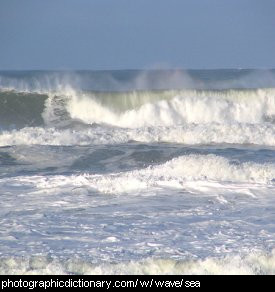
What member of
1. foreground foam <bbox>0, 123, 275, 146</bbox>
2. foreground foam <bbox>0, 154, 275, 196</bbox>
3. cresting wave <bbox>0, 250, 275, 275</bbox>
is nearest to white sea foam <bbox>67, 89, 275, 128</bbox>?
foreground foam <bbox>0, 123, 275, 146</bbox>

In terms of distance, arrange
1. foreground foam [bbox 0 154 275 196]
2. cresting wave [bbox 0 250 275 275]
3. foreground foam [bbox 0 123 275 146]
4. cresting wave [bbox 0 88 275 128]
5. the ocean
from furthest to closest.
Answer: cresting wave [bbox 0 88 275 128] → foreground foam [bbox 0 123 275 146] → foreground foam [bbox 0 154 275 196] → the ocean → cresting wave [bbox 0 250 275 275]

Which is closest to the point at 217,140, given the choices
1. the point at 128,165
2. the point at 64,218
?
the point at 128,165

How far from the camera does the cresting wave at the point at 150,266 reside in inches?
262

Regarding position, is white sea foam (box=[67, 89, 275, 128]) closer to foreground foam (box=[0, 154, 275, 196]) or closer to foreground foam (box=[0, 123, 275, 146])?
foreground foam (box=[0, 123, 275, 146])

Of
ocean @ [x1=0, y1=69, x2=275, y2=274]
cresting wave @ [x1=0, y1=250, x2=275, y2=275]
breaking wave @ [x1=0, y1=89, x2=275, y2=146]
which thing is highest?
breaking wave @ [x1=0, y1=89, x2=275, y2=146]

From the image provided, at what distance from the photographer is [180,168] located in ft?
38.1

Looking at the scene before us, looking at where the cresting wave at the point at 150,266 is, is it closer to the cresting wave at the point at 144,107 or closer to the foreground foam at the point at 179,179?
the foreground foam at the point at 179,179

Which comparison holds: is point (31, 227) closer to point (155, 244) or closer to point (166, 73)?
point (155, 244)

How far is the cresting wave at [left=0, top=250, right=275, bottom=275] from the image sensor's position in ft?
21.9

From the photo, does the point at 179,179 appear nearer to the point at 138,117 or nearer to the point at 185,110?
the point at 138,117

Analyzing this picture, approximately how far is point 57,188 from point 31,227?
225 cm

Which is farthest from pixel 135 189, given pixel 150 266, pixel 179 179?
pixel 150 266

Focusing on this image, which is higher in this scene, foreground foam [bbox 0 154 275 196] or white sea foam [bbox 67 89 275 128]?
white sea foam [bbox 67 89 275 128]

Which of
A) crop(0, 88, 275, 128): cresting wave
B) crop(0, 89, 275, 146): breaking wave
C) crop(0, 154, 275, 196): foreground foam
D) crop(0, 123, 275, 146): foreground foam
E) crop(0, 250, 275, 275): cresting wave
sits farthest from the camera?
crop(0, 88, 275, 128): cresting wave
